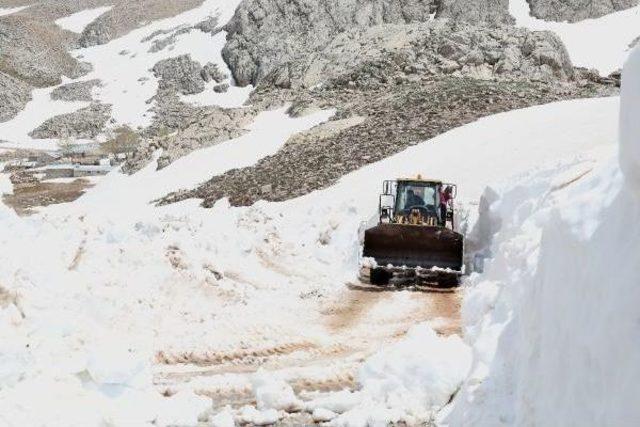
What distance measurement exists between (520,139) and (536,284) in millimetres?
21373

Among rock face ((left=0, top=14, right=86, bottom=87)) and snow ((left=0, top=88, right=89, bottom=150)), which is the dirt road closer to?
snow ((left=0, top=88, right=89, bottom=150))

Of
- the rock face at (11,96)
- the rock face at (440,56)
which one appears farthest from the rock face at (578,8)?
the rock face at (11,96)

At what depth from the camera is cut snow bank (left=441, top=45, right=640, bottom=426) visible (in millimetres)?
5348

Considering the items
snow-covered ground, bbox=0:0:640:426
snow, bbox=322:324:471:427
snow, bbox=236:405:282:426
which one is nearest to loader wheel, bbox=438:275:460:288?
snow-covered ground, bbox=0:0:640:426

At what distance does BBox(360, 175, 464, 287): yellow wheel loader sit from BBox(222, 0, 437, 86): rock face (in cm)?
7041

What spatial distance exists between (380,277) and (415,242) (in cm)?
111

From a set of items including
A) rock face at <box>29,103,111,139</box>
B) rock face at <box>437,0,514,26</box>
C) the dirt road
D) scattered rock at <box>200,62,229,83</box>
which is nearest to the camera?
the dirt road

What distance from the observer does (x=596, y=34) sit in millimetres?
79812

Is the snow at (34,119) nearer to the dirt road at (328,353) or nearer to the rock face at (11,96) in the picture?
the rock face at (11,96)

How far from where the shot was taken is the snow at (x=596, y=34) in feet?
238

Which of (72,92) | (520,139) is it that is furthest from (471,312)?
(72,92)

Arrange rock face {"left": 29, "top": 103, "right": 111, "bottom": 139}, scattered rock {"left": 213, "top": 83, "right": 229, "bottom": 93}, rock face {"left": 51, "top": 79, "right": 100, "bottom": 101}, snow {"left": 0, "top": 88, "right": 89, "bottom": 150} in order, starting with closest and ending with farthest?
snow {"left": 0, "top": 88, "right": 89, "bottom": 150} < rock face {"left": 29, "top": 103, "right": 111, "bottom": 139} < scattered rock {"left": 213, "top": 83, "right": 229, "bottom": 93} < rock face {"left": 51, "top": 79, "right": 100, "bottom": 101}

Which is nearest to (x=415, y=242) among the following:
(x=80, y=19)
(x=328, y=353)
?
(x=328, y=353)

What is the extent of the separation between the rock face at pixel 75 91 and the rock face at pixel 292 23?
59.2ft
